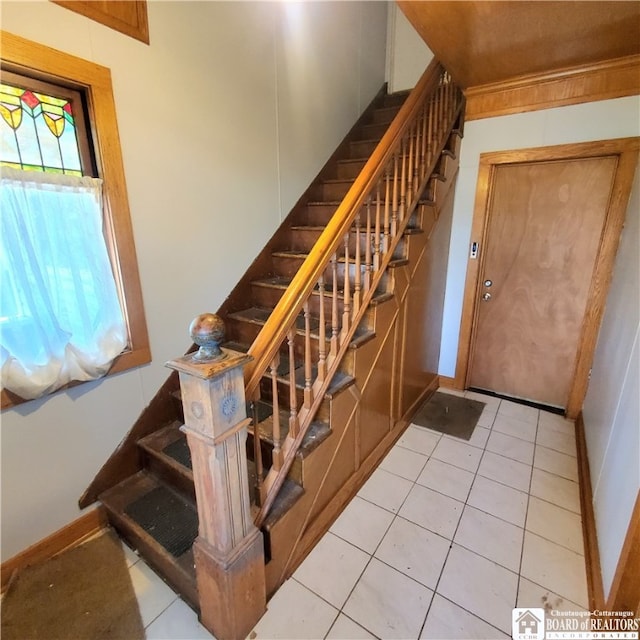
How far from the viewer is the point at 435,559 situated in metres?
1.64

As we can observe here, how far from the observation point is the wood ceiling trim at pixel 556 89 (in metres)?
2.15

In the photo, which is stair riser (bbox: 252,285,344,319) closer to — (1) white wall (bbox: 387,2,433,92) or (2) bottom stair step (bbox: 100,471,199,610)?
(2) bottom stair step (bbox: 100,471,199,610)

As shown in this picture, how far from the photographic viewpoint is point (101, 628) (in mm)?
1365

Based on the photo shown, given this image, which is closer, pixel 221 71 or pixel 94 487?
pixel 94 487

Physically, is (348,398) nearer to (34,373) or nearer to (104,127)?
(34,373)

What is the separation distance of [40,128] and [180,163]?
0.62m

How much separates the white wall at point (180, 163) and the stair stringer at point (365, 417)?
1039 millimetres

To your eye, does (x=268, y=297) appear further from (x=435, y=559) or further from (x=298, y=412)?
(x=435, y=559)

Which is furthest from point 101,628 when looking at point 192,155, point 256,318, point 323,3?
point 323,3

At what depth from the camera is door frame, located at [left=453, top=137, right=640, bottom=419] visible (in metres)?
2.29

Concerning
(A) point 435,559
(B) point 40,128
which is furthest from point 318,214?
(A) point 435,559

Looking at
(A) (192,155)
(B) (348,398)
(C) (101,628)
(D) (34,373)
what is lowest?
(C) (101,628)

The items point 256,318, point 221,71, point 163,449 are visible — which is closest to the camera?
point 163,449

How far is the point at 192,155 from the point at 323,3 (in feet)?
6.06
